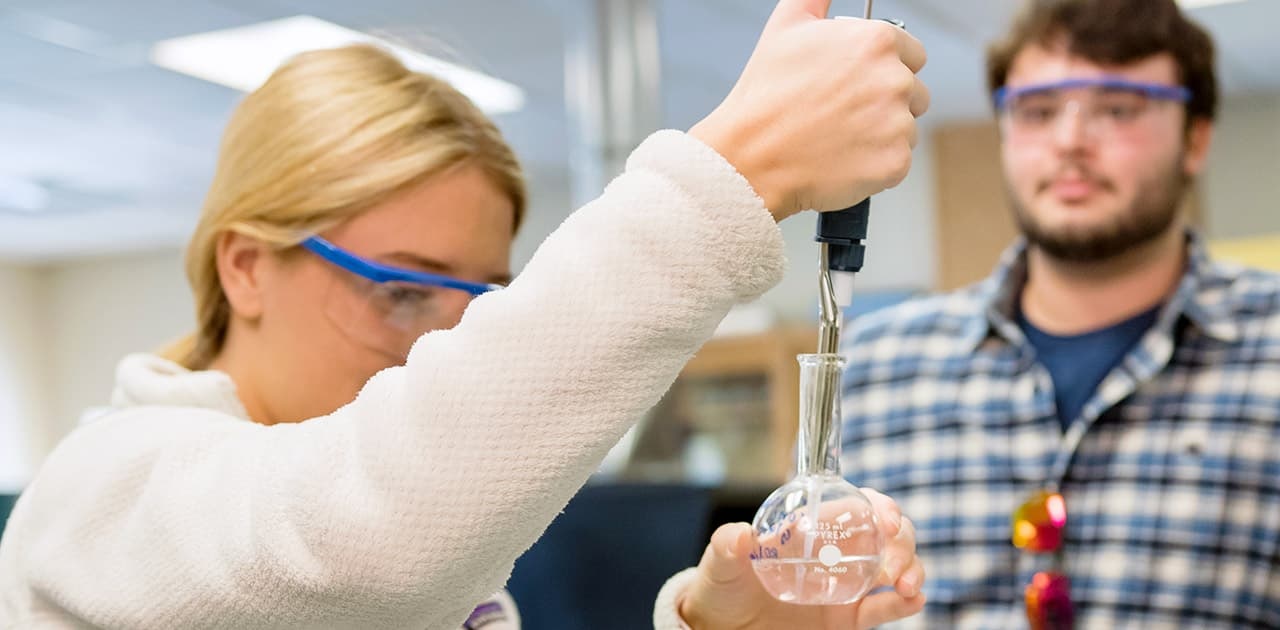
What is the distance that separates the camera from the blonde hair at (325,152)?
1.11 metres

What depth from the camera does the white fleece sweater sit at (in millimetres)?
669

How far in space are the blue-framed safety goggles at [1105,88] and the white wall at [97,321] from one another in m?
9.04

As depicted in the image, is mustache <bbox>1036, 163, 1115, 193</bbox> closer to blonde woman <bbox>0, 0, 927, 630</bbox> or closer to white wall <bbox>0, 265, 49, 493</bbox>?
blonde woman <bbox>0, 0, 927, 630</bbox>

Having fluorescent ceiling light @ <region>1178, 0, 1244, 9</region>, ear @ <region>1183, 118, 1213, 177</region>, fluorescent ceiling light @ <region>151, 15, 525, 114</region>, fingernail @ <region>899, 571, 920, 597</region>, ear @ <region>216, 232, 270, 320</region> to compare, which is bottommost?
fingernail @ <region>899, 571, 920, 597</region>

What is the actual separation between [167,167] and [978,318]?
5.90 metres

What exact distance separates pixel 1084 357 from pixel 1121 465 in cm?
23

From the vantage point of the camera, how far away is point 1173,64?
2375 mm

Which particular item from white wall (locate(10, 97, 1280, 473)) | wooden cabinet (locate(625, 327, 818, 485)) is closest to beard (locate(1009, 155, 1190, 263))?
wooden cabinet (locate(625, 327, 818, 485))

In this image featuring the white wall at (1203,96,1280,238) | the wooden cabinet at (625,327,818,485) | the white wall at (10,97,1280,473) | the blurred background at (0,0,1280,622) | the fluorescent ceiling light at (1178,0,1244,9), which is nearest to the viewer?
the blurred background at (0,0,1280,622)

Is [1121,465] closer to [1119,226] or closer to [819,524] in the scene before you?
[1119,226]

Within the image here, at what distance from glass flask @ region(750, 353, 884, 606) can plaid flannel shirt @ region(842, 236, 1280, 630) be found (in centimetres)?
157

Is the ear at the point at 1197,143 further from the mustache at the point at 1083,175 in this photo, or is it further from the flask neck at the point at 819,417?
the flask neck at the point at 819,417

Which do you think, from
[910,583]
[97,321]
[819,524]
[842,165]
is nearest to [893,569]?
[910,583]

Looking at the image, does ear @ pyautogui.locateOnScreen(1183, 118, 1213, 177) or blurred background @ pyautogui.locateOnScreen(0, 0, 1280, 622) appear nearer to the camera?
ear @ pyautogui.locateOnScreen(1183, 118, 1213, 177)
